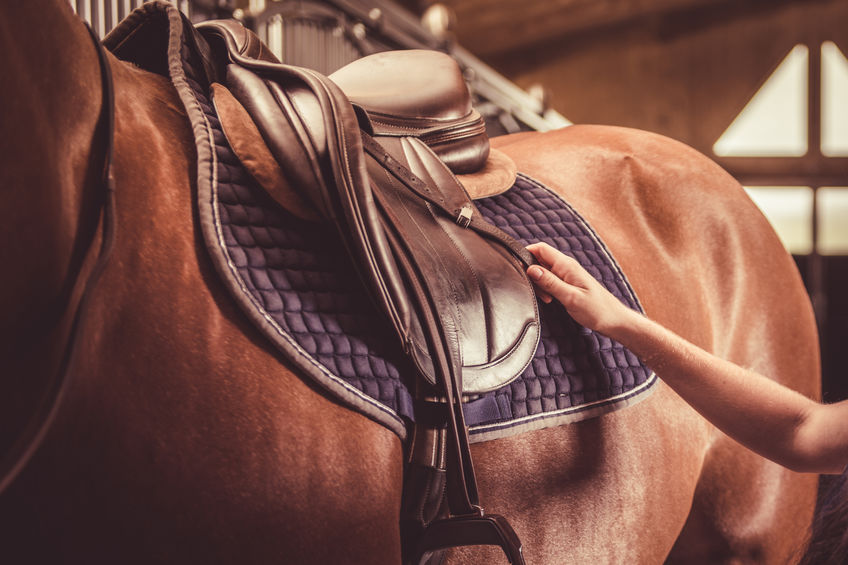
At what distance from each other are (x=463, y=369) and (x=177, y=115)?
1.25 feet

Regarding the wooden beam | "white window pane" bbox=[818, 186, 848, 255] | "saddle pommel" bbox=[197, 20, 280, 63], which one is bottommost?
"white window pane" bbox=[818, 186, 848, 255]

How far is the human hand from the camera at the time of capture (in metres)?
0.86

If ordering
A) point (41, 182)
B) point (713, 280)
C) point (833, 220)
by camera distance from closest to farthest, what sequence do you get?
point (41, 182), point (713, 280), point (833, 220)

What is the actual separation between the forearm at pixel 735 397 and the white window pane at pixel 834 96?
6.79 metres

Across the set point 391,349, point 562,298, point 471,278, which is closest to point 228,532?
point 391,349

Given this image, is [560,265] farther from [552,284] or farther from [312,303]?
[312,303]

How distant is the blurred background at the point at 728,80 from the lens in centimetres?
635

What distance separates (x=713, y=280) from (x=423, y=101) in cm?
66

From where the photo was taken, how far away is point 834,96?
671cm

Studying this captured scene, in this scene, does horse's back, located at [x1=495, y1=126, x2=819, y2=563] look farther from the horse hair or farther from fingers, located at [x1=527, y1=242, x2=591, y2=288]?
the horse hair

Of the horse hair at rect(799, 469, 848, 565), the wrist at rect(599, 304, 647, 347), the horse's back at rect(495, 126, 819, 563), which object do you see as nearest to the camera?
the horse hair at rect(799, 469, 848, 565)

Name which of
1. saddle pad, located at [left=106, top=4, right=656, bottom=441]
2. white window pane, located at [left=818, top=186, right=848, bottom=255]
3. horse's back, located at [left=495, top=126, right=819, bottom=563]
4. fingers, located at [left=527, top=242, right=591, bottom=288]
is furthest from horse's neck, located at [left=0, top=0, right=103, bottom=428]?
white window pane, located at [left=818, top=186, right=848, bottom=255]

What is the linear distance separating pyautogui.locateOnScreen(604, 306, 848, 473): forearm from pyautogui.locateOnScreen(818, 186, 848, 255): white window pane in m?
6.20

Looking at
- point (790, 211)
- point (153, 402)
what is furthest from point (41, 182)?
point (790, 211)
